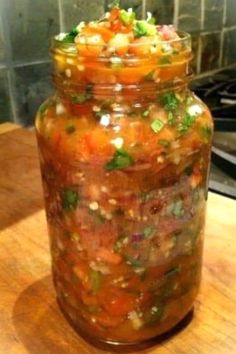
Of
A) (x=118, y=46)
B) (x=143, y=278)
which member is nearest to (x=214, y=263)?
(x=143, y=278)

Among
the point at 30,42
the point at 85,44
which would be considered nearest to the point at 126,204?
the point at 85,44

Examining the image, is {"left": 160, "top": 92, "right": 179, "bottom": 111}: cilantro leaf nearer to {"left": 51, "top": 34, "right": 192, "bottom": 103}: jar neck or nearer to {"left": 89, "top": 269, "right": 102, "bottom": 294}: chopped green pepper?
{"left": 51, "top": 34, "right": 192, "bottom": 103}: jar neck

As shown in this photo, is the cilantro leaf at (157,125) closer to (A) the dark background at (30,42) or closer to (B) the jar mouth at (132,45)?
(B) the jar mouth at (132,45)

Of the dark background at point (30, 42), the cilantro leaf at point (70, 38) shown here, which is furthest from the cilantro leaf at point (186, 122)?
the dark background at point (30, 42)

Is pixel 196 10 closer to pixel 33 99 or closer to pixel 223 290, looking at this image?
pixel 33 99

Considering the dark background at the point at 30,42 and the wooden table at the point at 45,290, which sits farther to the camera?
the dark background at the point at 30,42

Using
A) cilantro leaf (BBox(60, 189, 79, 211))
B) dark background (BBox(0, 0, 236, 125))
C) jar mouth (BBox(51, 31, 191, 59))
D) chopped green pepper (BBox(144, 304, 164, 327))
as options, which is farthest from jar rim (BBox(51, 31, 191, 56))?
dark background (BBox(0, 0, 236, 125))
